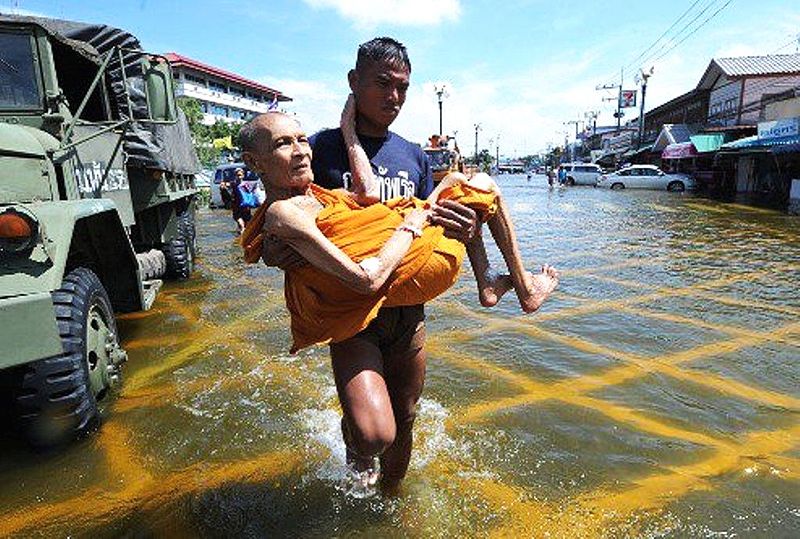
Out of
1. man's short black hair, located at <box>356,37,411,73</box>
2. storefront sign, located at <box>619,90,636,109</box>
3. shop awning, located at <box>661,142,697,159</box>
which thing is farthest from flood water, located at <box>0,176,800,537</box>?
storefront sign, located at <box>619,90,636,109</box>

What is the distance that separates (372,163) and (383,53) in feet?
1.32

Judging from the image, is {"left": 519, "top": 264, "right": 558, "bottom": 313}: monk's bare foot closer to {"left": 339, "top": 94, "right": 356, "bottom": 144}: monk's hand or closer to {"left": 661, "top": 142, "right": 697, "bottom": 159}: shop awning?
{"left": 339, "top": 94, "right": 356, "bottom": 144}: monk's hand

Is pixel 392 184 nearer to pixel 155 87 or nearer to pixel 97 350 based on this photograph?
pixel 97 350

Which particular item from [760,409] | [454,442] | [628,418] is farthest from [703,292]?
[454,442]

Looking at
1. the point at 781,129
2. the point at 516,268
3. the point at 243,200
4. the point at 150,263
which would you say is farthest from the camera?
the point at 781,129

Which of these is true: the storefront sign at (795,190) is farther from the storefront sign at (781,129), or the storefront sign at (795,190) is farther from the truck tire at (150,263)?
the truck tire at (150,263)

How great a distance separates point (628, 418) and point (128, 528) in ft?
8.97

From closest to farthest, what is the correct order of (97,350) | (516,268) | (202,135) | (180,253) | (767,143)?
(516,268), (97,350), (180,253), (767,143), (202,135)

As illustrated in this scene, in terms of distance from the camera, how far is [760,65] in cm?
3022

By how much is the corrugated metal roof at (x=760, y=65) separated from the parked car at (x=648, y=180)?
22.5 feet

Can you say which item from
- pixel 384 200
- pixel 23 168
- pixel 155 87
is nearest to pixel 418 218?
pixel 384 200

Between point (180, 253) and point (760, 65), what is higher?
point (760, 65)

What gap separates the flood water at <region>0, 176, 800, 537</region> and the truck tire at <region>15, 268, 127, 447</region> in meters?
0.19

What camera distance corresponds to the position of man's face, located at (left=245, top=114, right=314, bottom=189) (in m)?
1.86
